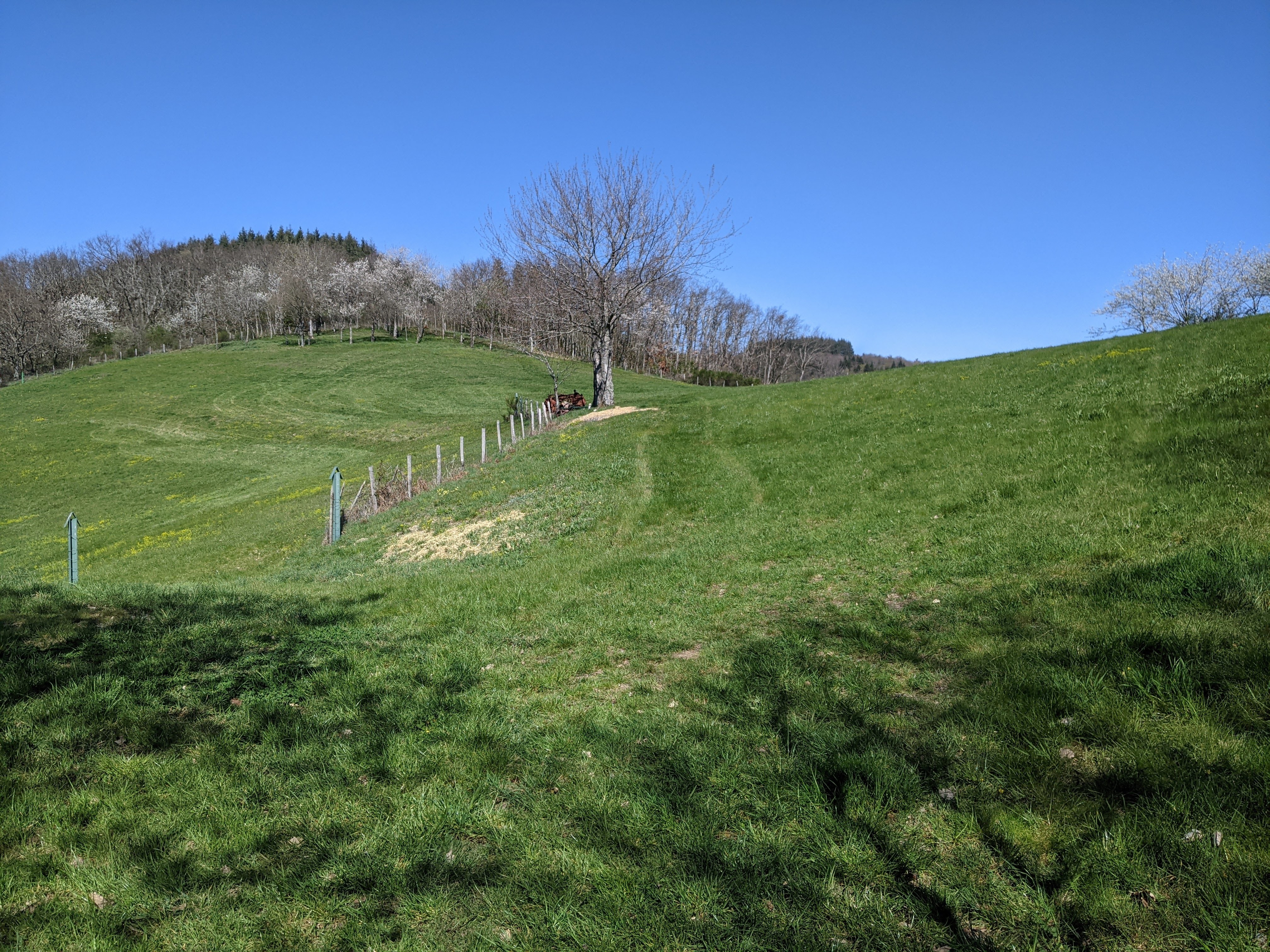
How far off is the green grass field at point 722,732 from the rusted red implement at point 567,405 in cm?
2187

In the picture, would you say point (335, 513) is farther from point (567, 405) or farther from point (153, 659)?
point (567, 405)

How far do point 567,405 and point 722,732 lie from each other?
103 feet

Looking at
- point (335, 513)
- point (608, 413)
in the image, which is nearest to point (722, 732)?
point (335, 513)

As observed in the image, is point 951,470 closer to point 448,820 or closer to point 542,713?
point 542,713

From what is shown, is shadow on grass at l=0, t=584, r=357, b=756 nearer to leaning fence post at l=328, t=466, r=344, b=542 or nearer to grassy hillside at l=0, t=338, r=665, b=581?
leaning fence post at l=328, t=466, r=344, b=542

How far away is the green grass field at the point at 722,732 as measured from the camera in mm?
3084

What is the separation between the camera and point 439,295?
10956cm

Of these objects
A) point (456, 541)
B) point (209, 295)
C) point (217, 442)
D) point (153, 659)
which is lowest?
point (153, 659)

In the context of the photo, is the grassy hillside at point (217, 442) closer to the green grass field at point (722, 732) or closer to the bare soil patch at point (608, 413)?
the bare soil patch at point (608, 413)

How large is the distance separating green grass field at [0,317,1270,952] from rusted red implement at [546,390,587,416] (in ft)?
71.8

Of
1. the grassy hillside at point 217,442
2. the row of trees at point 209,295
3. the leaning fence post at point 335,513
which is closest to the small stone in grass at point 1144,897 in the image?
the leaning fence post at point 335,513

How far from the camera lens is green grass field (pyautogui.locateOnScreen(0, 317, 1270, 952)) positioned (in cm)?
308

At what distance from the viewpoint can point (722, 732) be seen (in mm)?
4746

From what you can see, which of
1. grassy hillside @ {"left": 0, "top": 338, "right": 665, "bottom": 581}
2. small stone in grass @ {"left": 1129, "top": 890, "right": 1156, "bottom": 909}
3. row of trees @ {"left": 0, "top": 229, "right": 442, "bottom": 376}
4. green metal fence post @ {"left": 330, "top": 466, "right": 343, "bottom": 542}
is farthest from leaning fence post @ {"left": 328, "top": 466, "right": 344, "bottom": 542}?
row of trees @ {"left": 0, "top": 229, "right": 442, "bottom": 376}
